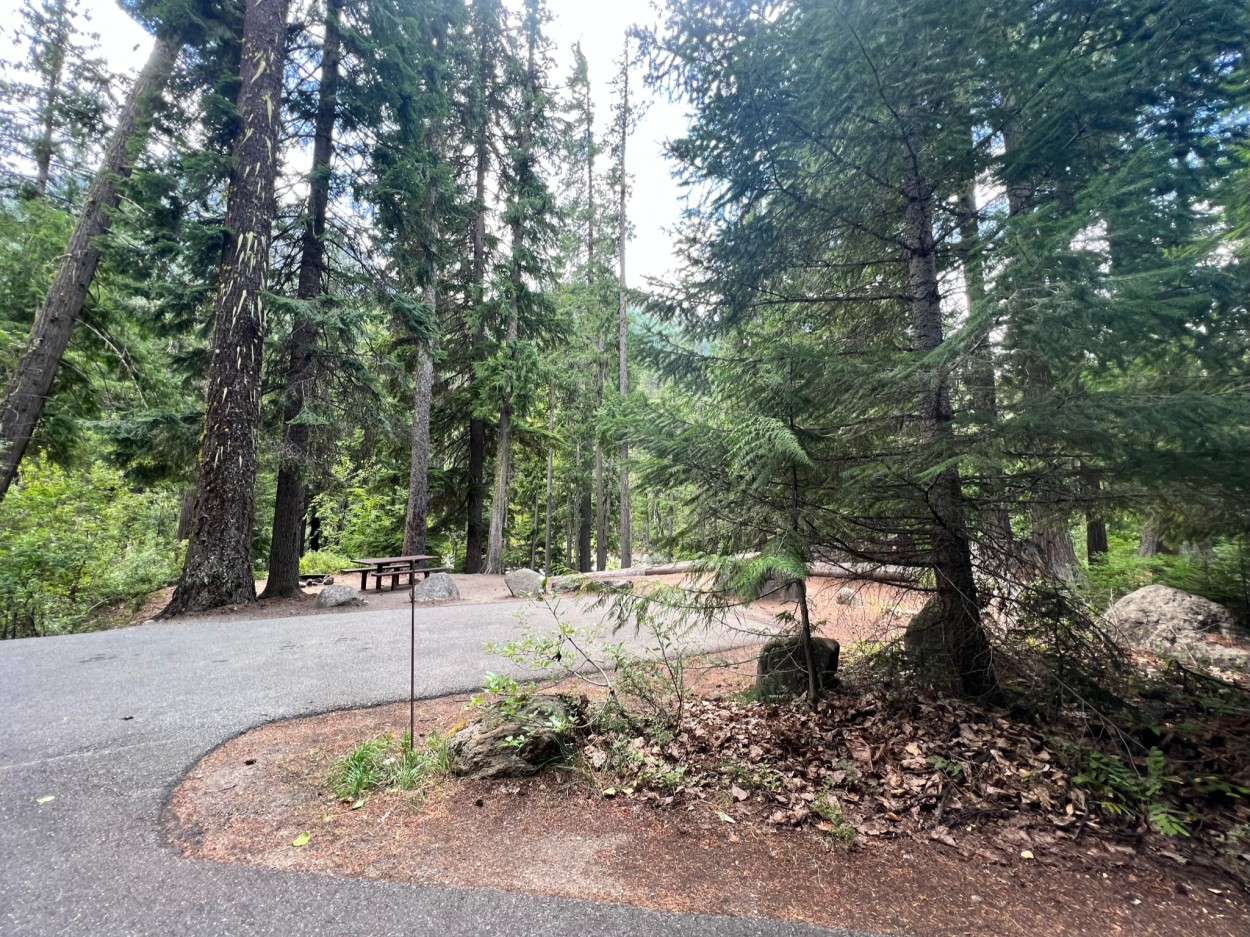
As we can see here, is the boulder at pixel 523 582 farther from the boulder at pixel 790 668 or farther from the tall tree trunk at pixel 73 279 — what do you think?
the tall tree trunk at pixel 73 279

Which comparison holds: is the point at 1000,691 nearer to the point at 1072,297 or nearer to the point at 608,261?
the point at 1072,297

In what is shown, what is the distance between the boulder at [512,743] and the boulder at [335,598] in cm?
585

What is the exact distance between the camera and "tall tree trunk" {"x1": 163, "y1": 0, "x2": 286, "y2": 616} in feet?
23.2

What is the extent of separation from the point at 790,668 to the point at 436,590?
701 cm

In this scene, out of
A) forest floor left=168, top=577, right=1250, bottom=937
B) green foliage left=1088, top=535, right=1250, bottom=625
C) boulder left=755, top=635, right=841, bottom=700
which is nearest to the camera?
forest floor left=168, top=577, right=1250, bottom=937

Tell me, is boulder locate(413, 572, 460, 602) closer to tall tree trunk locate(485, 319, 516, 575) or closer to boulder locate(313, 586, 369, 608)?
boulder locate(313, 586, 369, 608)

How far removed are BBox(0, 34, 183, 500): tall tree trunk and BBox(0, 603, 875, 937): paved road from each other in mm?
3880

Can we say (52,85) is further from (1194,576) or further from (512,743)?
(1194,576)

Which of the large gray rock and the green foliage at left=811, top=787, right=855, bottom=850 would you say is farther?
the large gray rock

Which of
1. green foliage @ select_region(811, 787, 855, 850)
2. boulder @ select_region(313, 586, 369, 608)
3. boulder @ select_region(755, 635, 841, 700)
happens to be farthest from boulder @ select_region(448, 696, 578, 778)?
boulder @ select_region(313, 586, 369, 608)

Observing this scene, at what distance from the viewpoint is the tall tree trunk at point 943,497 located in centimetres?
299

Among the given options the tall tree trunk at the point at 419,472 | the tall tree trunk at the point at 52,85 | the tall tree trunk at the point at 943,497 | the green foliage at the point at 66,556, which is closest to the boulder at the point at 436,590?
the tall tree trunk at the point at 419,472

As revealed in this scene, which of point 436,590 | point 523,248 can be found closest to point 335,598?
point 436,590

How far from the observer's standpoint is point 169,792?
2514 millimetres
